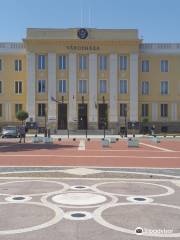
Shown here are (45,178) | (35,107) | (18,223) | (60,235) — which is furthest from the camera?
(35,107)

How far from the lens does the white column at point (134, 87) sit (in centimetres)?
6825

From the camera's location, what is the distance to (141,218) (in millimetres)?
8570

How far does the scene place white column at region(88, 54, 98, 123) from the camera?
68312 millimetres

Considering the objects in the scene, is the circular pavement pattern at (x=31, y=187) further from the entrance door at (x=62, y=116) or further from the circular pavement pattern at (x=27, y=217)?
the entrance door at (x=62, y=116)

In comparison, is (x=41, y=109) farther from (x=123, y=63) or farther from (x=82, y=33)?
(x=123, y=63)

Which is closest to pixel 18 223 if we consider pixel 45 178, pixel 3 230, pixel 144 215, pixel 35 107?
pixel 3 230

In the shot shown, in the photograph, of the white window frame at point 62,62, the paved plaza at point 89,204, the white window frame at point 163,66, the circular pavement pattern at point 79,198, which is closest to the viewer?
the paved plaza at point 89,204

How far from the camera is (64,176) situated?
48.8 feet

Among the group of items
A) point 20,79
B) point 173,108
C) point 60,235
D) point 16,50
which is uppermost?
point 16,50

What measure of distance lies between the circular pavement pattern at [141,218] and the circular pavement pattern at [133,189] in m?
1.48

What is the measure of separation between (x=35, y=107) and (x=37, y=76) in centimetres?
520

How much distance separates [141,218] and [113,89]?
6043cm

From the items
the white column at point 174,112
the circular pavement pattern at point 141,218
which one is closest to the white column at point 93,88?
the white column at point 174,112

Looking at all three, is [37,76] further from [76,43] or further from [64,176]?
[64,176]
